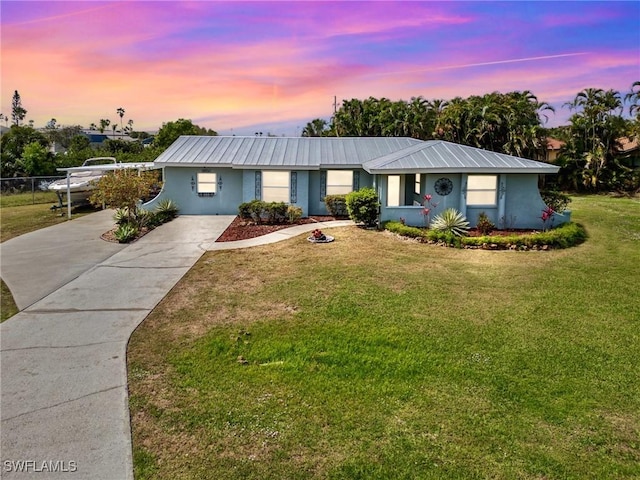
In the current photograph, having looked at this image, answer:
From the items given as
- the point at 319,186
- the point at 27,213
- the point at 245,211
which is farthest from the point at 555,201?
the point at 27,213

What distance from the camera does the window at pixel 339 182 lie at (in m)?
19.0

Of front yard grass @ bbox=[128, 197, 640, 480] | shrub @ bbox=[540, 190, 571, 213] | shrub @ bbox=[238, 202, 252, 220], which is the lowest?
front yard grass @ bbox=[128, 197, 640, 480]

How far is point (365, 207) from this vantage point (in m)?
15.6

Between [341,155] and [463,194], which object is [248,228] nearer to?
[341,155]

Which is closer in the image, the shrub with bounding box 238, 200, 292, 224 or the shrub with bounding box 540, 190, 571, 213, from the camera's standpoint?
the shrub with bounding box 540, 190, 571, 213

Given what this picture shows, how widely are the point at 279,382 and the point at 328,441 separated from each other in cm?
133

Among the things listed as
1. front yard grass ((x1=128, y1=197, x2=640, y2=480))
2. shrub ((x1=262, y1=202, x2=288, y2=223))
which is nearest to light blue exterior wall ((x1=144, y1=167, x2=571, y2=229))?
shrub ((x1=262, y1=202, x2=288, y2=223))

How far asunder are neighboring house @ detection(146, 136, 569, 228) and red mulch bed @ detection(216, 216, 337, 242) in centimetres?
111

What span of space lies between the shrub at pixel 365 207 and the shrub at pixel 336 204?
2.10 metres

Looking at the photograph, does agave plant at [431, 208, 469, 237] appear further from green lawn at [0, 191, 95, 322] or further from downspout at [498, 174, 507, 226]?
green lawn at [0, 191, 95, 322]

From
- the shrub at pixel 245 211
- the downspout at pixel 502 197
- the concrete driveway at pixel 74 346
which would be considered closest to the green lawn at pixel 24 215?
the concrete driveway at pixel 74 346

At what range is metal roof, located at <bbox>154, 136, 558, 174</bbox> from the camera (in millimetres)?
15023

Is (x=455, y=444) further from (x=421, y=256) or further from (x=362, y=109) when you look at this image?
(x=362, y=109)

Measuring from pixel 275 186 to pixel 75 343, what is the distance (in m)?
12.7
